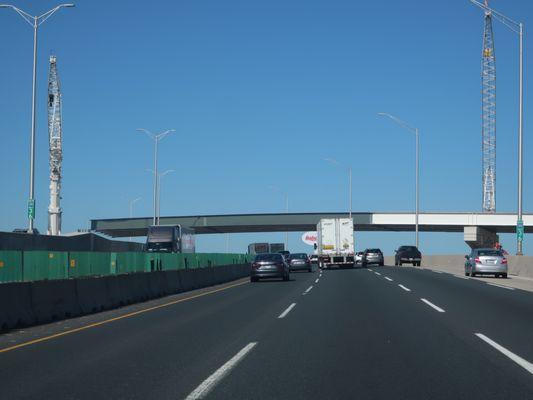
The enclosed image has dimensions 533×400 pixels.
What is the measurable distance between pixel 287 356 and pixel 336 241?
44.0 metres

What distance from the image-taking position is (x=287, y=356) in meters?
10.9

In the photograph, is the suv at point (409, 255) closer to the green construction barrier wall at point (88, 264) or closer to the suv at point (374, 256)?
the suv at point (374, 256)

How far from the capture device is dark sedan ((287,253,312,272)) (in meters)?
53.9

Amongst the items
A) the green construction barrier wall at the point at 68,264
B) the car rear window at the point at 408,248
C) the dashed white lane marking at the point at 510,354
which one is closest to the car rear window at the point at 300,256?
the car rear window at the point at 408,248

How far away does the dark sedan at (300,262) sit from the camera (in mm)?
53938

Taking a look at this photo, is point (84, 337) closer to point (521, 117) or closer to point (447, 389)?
point (447, 389)

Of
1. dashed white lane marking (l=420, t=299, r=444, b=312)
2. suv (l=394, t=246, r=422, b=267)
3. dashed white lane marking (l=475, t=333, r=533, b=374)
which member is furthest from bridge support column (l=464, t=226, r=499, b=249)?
dashed white lane marking (l=475, t=333, r=533, b=374)

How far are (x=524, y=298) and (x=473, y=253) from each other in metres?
17.4

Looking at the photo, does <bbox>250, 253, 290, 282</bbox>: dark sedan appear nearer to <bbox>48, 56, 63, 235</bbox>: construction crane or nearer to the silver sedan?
the silver sedan

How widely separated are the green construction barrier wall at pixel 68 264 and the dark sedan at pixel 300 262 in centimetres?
2151

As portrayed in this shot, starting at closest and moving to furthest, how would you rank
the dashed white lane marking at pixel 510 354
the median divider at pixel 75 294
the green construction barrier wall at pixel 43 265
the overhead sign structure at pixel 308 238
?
the dashed white lane marking at pixel 510 354
the median divider at pixel 75 294
the green construction barrier wall at pixel 43 265
the overhead sign structure at pixel 308 238

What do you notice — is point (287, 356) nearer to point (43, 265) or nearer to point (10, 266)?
point (10, 266)

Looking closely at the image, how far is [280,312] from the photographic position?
1847 centimetres

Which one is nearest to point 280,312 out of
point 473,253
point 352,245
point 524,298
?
point 524,298
